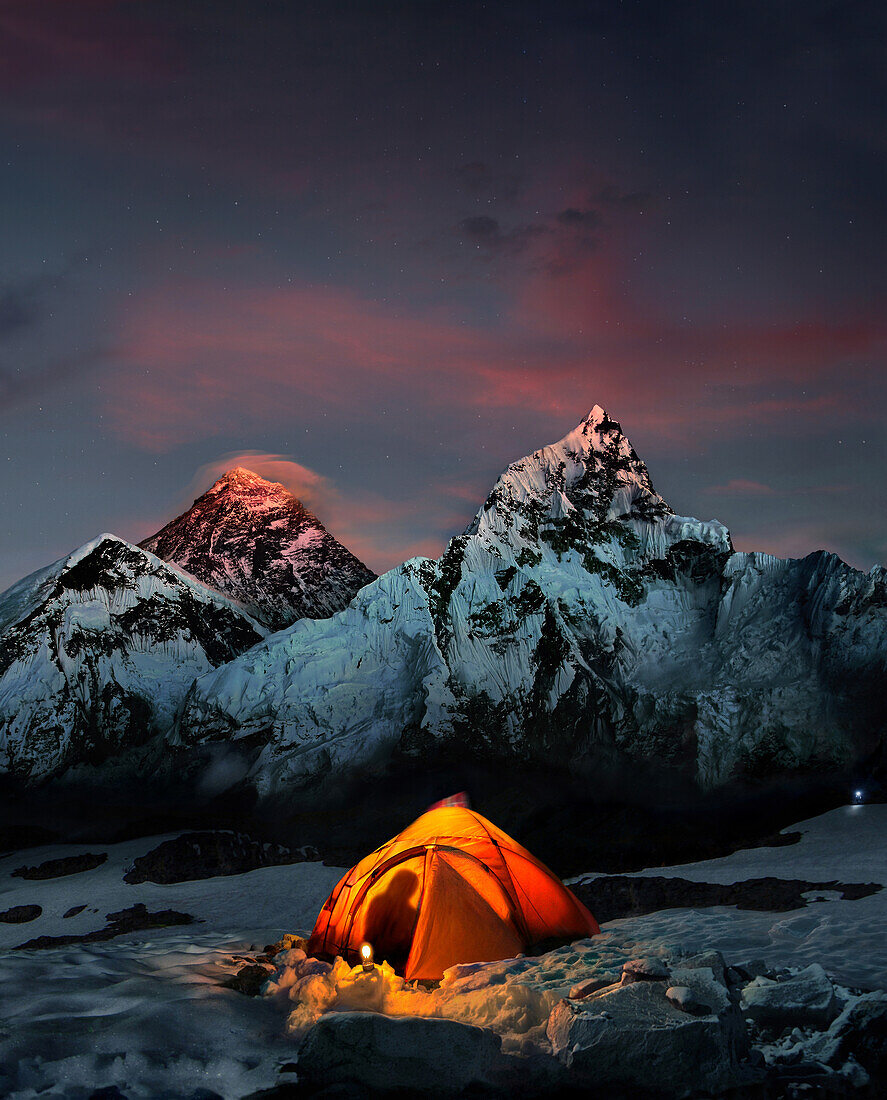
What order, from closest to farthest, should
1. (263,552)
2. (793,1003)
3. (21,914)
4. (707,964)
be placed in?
(793,1003), (707,964), (21,914), (263,552)

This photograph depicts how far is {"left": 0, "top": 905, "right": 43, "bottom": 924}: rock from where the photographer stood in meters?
28.5

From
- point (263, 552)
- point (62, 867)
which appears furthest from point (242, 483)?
point (62, 867)

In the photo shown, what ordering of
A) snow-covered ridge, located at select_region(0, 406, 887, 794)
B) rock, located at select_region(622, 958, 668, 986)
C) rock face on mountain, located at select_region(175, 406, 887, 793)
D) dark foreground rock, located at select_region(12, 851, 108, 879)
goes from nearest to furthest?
rock, located at select_region(622, 958, 668, 986)
dark foreground rock, located at select_region(12, 851, 108, 879)
rock face on mountain, located at select_region(175, 406, 887, 793)
snow-covered ridge, located at select_region(0, 406, 887, 794)

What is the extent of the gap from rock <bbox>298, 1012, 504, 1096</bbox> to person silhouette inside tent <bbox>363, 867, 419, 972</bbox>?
442 centimetres

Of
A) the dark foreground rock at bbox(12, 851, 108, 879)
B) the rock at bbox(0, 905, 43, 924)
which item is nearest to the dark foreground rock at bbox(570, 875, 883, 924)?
the rock at bbox(0, 905, 43, 924)

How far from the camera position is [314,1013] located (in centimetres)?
821

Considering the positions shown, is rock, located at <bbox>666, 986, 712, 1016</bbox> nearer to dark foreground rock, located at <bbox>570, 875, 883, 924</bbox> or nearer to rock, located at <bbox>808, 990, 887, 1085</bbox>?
rock, located at <bbox>808, 990, 887, 1085</bbox>

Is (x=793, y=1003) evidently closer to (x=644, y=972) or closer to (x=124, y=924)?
(x=644, y=972)

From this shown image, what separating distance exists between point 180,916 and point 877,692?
4639 centimetres

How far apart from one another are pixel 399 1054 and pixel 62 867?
41478mm

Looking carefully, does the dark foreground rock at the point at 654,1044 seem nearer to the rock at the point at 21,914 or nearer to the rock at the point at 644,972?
the rock at the point at 644,972

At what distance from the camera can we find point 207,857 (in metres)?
39.5

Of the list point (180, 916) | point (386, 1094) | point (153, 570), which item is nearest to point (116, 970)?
point (386, 1094)

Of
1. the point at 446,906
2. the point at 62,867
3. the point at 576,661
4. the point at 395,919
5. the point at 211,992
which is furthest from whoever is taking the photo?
the point at 576,661
